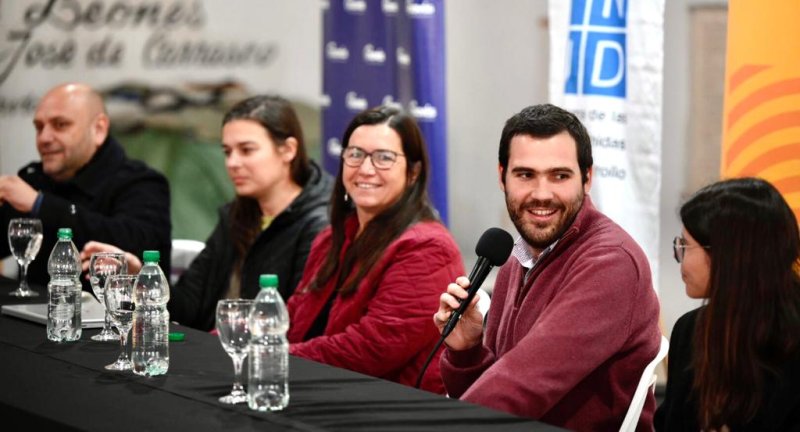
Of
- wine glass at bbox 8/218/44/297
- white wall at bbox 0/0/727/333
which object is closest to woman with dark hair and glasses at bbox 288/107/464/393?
wine glass at bbox 8/218/44/297

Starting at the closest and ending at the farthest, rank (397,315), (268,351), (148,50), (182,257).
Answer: (268,351) < (397,315) < (182,257) < (148,50)

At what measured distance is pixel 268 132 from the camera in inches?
151

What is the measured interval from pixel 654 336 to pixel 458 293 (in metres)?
0.42

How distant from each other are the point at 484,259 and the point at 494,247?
0.11 feet

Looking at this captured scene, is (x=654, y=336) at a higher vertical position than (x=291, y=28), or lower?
lower

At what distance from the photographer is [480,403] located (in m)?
2.21

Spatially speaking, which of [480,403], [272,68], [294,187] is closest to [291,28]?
[272,68]

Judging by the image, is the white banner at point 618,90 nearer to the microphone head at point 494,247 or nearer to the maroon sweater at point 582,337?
the maroon sweater at point 582,337

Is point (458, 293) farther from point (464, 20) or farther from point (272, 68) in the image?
point (464, 20)

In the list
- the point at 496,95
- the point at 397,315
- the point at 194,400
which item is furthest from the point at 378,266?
the point at 496,95

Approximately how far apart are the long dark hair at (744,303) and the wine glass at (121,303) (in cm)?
117

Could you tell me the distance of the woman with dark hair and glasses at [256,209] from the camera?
3.76m

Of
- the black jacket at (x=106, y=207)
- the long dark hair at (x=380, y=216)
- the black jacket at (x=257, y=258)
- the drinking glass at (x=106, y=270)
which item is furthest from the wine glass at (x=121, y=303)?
the black jacket at (x=106, y=207)

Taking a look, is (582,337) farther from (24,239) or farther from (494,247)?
(24,239)
